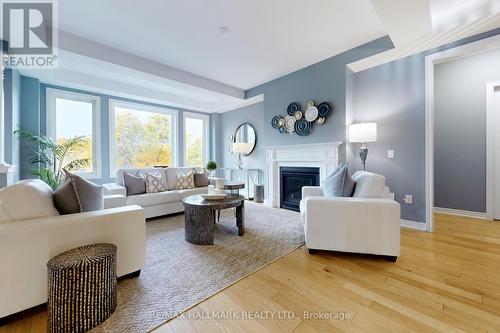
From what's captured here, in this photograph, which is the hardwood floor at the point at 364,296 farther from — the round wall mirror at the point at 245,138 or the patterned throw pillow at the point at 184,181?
the round wall mirror at the point at 245,138

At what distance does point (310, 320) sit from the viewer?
4.43ft

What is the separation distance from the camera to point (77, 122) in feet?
13.5

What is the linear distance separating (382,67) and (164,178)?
4.19m

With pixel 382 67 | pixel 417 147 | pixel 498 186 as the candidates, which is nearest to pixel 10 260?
pixel 417 147

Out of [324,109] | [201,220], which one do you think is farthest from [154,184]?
[324,109]

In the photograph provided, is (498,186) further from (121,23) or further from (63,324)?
(121,23)

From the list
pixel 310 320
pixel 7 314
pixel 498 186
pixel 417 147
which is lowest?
pixel 310 320

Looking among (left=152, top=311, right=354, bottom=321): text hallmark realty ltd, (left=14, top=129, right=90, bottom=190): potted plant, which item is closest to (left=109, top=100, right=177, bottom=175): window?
(left=14, top=129, right=90, bottom=190): potted plant

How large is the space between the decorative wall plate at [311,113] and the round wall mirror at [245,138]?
1.53 meters

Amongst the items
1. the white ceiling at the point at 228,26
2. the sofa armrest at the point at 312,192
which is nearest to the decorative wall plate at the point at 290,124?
the white ceiling at the point at 228,26

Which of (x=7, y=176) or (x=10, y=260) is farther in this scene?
(x=7, y=176)

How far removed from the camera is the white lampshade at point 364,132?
118 inches

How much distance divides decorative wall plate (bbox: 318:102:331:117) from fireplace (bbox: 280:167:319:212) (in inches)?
37.6

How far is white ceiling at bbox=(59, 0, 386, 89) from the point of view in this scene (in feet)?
7.60
